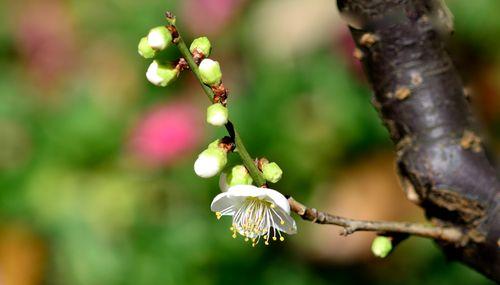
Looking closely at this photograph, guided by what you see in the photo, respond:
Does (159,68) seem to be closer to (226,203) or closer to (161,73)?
(161,73)

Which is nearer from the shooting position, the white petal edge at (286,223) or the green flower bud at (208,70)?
the green flower bud at (208,70)

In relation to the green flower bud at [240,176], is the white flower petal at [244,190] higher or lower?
lower

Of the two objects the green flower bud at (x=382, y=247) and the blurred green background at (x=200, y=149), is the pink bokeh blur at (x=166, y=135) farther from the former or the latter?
the green flower bud at (x=382, y=247)

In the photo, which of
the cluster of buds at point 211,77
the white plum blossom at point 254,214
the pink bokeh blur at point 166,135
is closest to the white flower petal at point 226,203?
the white plum blossom at point 254,214

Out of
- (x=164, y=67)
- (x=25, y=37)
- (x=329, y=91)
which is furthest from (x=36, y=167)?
(x=164, y=67)

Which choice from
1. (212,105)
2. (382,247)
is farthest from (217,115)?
(382,247)

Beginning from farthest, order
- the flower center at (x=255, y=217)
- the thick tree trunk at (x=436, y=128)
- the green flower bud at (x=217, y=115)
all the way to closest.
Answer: the flower center at (x=255, y=217), the thick tree trunk at (x=436, y=128), the green flower bud at (x=217, y=115)
